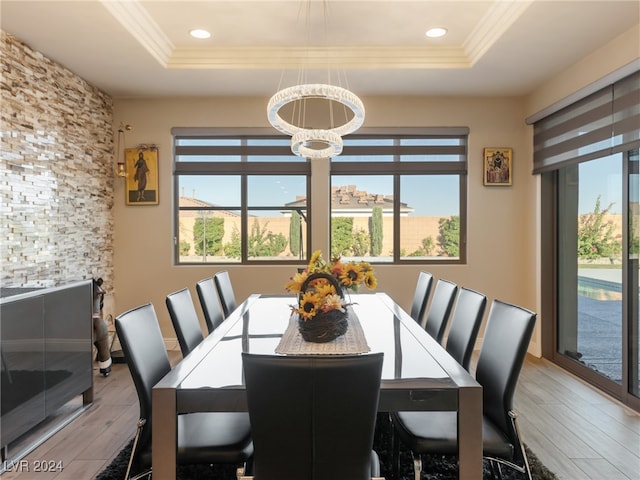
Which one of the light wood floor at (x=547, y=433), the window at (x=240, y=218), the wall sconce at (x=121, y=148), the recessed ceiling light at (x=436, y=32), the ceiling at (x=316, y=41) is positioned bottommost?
the light wood floor at (x=547, y=433)

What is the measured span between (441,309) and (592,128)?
6.97 feet

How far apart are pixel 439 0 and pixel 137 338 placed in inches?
115

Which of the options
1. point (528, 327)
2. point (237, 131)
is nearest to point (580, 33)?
point (528, 327)

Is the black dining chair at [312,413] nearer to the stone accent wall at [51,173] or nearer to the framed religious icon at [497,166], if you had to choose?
the stone accent wall at [51,173]

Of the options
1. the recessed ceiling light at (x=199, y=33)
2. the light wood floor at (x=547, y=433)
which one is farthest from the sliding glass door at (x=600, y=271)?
the recessed ceiling light at (x=199, y=33)

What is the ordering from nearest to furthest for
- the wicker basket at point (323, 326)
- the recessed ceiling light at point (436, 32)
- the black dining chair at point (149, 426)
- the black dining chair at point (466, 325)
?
the black dining chair at point (149, 426)
the wicker basket at point (323, 326)
the black dining chair at point (466, 325)
the recessed ceiling light at point (436, 32)

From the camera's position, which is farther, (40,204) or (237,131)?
(237,131)

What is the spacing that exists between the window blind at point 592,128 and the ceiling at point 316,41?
0.40 meters

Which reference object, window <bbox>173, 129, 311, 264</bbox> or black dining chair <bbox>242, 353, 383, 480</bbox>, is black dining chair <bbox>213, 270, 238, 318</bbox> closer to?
window <bbox>173, 129, 311, 264</bbox>

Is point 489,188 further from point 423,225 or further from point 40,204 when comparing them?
point 40,204

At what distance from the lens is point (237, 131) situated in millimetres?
4363

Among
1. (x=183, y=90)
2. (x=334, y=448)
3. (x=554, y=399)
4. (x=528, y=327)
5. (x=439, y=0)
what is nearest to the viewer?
(x=334, y=448)

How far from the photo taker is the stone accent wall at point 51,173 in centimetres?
287

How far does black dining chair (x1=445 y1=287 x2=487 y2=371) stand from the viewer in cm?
205
